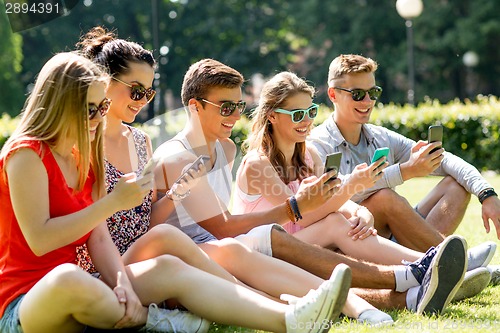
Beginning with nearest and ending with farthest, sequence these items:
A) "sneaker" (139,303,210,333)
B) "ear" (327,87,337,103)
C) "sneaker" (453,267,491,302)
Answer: "sneaker" (139,303,210,333) < "sneaker" (453,267,491,302) < "ear" (327,87,337,103)

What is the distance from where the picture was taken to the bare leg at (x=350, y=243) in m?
4.83

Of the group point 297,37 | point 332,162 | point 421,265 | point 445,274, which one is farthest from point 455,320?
point 297,37

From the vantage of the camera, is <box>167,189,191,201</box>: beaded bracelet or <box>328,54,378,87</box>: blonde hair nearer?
<box>167,189,191,201</box>: beaded bracelet

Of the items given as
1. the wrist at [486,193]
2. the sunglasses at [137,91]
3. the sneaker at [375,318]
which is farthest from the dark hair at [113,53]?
the wrist at [486,193]

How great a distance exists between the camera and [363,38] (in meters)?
39.5

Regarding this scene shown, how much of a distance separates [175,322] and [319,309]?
2.25ft

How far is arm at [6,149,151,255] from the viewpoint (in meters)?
3.58

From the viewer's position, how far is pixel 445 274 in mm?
4371

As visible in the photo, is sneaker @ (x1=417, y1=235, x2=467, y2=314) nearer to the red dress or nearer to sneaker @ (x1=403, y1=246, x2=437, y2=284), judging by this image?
sneaker @ (x1=403, y1=246, x2=437, y2=284)

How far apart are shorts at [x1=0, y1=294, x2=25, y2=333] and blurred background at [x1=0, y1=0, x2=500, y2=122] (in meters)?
34.0

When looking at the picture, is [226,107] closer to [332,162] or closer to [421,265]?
[332,162]

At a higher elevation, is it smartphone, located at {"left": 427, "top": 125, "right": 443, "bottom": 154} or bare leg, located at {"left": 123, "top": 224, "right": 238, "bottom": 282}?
smartphone, located at {"left": 427, "top": 125, "right": 443, "bottom": 154}

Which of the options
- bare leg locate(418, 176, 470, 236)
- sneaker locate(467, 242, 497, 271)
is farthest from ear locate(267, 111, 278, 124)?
sneaker locate(467, 242, 497, 271)

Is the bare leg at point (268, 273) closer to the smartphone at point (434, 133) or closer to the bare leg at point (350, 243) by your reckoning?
the bare leg at point (350, 243)
